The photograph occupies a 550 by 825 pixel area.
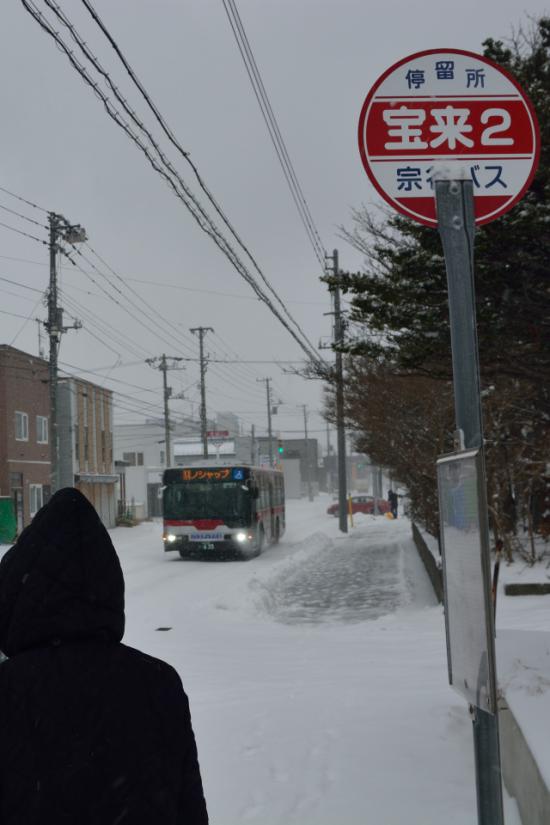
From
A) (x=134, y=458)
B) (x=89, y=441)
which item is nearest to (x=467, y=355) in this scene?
(x=89, y=441)

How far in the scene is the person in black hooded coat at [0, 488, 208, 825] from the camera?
1.88m

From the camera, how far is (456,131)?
3.24 meters

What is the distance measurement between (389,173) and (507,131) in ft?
1.56

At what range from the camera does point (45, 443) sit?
4428cm

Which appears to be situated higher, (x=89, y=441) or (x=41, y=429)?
(x=41, y=429)

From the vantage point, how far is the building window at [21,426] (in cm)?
4125

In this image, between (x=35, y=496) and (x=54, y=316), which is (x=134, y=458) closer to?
(x=35, y=496)

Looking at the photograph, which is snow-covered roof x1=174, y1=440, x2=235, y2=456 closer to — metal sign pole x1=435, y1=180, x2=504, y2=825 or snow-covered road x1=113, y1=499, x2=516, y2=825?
snow-covered road x1=113, y1=499, x2=516, y2=825

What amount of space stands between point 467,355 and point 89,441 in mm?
50007

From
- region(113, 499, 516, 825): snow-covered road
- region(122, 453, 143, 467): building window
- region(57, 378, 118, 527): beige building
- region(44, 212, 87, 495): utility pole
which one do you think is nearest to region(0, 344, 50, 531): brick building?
region(57, 378, 118, 527): beige building

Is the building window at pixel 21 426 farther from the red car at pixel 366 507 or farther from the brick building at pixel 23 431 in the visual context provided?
the red car at pixel 366 507

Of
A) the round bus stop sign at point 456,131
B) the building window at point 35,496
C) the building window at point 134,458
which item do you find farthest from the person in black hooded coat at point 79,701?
the building window at point 134,458

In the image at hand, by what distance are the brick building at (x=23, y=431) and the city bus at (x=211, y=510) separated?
1593 cm

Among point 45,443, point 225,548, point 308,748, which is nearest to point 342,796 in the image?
point 308,748
